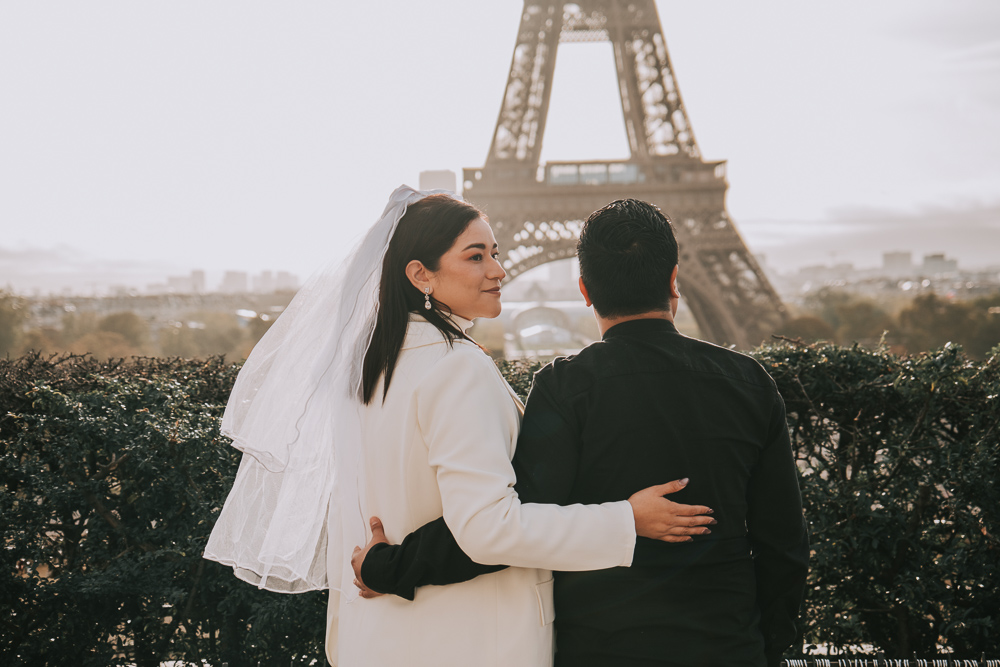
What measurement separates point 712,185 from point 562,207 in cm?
355

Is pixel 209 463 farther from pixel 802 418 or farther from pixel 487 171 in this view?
pixel 487 171

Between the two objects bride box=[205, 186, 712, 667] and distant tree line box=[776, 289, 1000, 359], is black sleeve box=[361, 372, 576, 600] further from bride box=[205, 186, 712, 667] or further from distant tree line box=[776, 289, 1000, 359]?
distant tree line box=[776, 289, 1000, 359]

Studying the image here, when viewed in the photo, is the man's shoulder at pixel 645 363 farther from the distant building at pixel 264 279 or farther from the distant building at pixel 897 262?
the distant building at pixel 897 262

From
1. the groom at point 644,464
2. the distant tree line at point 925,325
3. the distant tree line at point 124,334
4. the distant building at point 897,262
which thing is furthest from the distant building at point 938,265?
the groom at point 644,464

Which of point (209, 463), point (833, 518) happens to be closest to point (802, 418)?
point (833, 518)

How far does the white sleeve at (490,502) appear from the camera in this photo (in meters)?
1.39

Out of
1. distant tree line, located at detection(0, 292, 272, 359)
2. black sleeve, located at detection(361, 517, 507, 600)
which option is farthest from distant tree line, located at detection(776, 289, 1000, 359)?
black sleeve, located at detection(361, 517, 507, 600)

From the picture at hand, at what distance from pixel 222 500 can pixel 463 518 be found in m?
1.83

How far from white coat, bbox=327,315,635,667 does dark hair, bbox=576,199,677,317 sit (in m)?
0.32

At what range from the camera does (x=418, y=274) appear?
167cm

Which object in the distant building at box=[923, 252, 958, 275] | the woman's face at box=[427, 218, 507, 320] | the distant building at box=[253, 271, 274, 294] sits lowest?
the woman's face at box=[427, 218, 507, 320]

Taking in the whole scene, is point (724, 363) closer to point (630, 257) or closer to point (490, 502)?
point (630, 257)

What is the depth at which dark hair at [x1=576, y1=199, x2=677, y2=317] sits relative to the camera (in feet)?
5.06

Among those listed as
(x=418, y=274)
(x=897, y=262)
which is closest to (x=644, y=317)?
(x=418, y=274)
